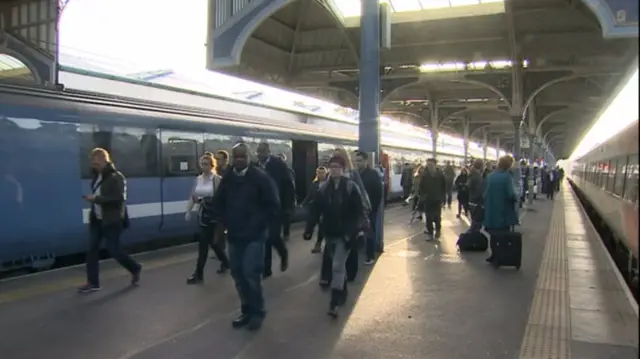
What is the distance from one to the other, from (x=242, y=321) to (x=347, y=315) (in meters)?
1.11

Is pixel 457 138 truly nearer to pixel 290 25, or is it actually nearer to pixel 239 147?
pixel 290 25

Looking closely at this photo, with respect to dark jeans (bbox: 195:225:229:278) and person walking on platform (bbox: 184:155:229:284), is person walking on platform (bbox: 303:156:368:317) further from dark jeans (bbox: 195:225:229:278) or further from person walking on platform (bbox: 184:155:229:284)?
dark jeans (bbox: 195:225:229:278)

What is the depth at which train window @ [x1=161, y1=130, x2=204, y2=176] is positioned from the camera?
33.9ft


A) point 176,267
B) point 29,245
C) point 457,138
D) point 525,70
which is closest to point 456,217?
point 525,70

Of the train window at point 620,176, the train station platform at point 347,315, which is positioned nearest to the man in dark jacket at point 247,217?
the train station platform at point 347,315

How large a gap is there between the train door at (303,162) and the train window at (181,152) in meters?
4.62

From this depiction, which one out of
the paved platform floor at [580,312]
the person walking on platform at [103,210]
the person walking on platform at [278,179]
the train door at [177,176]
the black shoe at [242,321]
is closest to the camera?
the paved platform floor at [580,312]

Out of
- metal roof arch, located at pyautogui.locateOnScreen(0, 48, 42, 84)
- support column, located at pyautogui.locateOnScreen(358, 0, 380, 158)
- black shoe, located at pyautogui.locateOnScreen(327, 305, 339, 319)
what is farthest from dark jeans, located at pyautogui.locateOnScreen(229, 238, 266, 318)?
metal roof arch, located at pyautogui.locateOnScreen(0, 48, 42, 84)

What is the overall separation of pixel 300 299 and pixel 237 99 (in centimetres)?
1935

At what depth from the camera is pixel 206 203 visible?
23.8 feet

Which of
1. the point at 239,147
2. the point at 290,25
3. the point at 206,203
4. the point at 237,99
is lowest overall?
the point at 206,203

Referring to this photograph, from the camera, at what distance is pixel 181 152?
10742mm

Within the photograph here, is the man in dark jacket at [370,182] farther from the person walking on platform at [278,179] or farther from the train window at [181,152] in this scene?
the train window at [181,152]

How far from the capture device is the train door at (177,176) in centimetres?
1027
